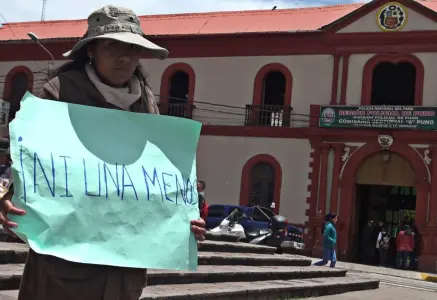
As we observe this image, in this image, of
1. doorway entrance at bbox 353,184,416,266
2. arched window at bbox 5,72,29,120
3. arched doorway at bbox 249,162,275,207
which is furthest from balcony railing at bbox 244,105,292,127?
arched window at bbox 5,72,29,120

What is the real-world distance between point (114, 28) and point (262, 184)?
67.9ft

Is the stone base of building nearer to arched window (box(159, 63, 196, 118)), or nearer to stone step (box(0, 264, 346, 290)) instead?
arched window (box(159, 63, 196, 118))

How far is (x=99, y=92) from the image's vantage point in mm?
2777

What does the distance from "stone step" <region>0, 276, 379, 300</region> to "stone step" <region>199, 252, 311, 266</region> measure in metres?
0.68

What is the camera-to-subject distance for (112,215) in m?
2.68

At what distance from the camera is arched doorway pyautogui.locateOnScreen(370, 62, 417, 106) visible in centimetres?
2216

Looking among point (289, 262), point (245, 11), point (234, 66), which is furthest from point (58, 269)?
point (245, 11)

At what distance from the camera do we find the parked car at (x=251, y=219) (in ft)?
62.0

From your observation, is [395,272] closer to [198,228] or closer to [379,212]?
[379,212]

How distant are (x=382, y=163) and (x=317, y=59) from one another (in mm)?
4292

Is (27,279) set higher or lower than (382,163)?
lower

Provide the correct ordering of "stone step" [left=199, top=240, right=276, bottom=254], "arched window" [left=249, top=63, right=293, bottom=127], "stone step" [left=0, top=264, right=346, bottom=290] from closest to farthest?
"stone step" [left=0, top=264, right=346, bottom=290] < "stone step" [left=199, top=240, right=276, bottom=254] < "arched window" [left=249, top=63, right=293, bottom=127]

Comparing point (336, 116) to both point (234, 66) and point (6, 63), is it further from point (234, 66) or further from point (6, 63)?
point (6, 63)

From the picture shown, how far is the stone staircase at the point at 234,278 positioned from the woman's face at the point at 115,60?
10.1 feet
